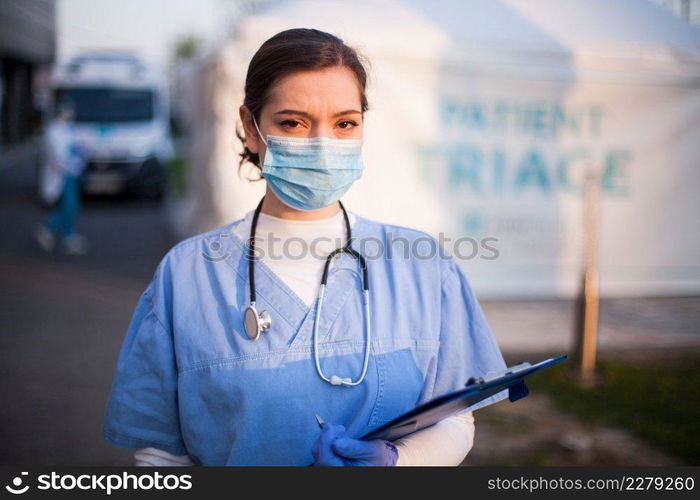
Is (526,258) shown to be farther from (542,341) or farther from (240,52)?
(240,52)

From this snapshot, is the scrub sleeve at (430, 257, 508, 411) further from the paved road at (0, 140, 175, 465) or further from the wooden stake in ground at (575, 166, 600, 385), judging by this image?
the wooden stake in ground at (575, 166, 600, 385)

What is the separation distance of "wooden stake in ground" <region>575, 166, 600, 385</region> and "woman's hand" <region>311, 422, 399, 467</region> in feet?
12.4

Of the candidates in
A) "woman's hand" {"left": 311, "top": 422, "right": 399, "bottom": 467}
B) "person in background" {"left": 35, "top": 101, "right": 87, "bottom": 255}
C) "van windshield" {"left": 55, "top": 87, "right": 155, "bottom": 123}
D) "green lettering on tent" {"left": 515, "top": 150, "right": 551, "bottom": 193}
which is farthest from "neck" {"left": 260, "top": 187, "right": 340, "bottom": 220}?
"van windshield" {"left": 55, "top": 87, "right": 155, "bottom": 123}

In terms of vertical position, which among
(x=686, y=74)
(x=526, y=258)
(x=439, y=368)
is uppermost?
(x=686, y=74)

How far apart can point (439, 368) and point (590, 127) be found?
557cm

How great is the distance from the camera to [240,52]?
19.7 ft

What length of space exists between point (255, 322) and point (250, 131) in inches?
20.8

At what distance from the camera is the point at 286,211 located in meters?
1.87

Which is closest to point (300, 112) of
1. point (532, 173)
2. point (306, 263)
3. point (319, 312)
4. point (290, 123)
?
point (290, 123)

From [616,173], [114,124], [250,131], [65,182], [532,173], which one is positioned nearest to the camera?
[250,131]

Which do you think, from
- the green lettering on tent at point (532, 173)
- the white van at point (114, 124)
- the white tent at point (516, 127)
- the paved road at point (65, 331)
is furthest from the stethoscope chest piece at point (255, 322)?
the white van at point (114, 124)

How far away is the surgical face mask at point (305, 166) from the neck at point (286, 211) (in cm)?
2

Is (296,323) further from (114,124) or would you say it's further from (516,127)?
(114,124)

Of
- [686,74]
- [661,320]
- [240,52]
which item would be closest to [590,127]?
[686,74]
